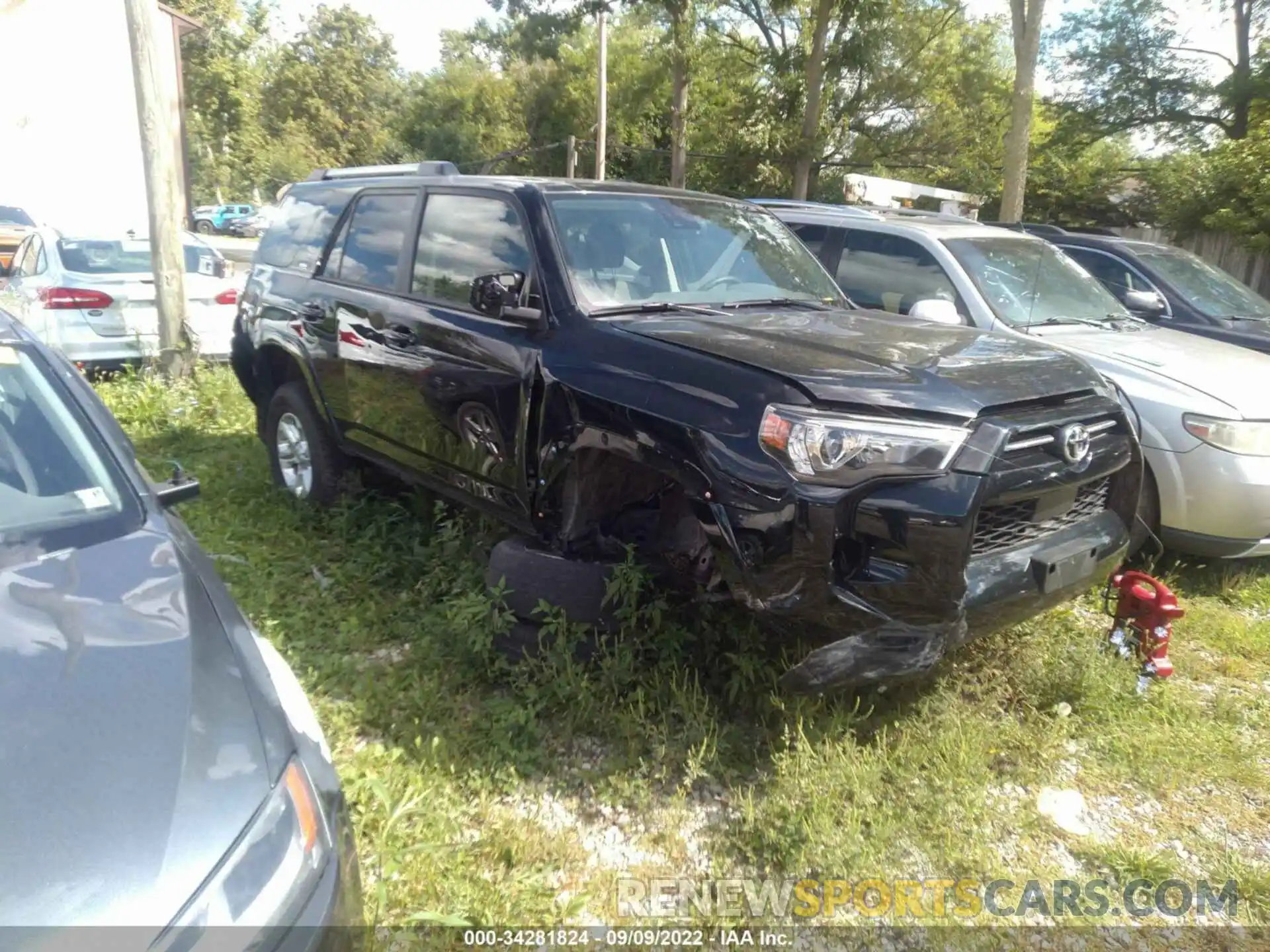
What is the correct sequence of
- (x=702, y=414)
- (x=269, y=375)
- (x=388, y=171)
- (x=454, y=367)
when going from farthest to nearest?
(x=269, y=375) < (x=388, y=171) < (x=454, y=367) < (x=702, y=414)

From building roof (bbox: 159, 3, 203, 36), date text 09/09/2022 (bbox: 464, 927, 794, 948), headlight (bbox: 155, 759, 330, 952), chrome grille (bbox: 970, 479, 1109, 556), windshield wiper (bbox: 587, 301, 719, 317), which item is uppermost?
building roof (bbox: 159, 3, 203, 36)

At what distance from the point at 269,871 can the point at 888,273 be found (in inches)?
203

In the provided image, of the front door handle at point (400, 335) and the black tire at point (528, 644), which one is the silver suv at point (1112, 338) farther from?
the front door handle at point (400, 335)

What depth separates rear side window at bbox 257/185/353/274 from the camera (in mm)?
4902

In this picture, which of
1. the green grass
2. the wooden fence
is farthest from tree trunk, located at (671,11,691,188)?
the green grass

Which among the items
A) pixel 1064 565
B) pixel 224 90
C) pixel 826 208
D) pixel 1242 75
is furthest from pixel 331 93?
pixel 1064 565

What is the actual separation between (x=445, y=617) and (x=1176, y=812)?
2774 millimetres

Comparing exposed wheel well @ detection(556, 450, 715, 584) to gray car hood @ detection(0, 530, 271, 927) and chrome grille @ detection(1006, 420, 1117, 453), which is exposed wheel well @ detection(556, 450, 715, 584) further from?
gray car hood @ detection(0, 530, 271, 927)

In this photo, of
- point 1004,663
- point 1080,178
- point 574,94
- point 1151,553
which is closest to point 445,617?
point 1004,663

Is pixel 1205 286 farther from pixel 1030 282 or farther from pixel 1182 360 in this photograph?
pixel 1182 360

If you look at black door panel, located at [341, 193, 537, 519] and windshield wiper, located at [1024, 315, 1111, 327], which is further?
windshield wiper, located at [1024, 315, 1111, 327]

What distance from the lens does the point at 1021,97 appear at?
1113cm

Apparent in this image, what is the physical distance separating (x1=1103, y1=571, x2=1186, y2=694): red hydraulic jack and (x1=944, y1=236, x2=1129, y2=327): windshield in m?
2.04

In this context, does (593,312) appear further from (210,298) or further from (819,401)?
(210,298)
